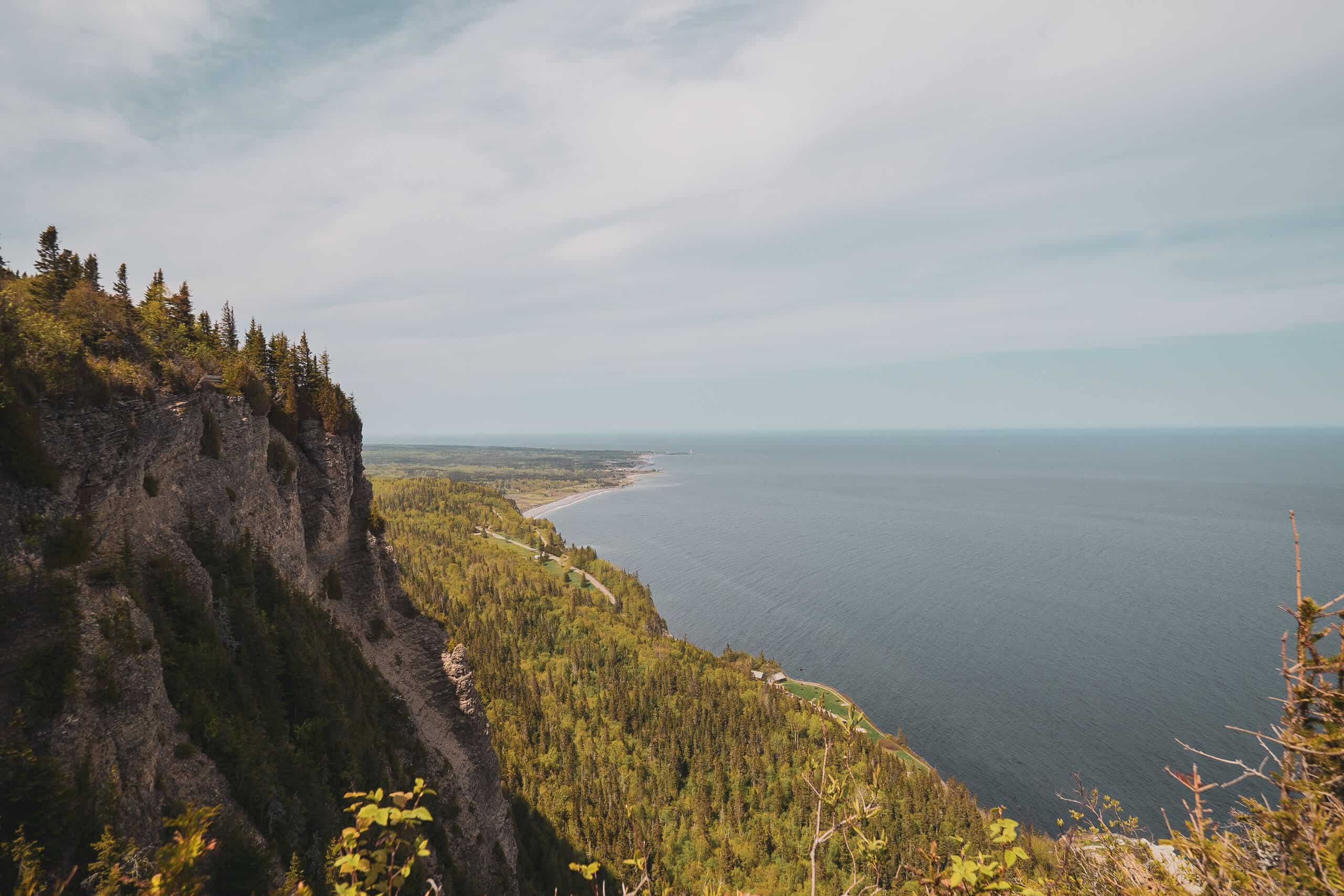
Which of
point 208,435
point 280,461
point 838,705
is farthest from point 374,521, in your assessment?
point 838,705

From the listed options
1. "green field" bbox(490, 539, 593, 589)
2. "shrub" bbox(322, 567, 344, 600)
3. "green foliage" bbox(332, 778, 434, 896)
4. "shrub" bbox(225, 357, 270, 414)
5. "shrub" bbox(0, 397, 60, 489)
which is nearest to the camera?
"green foliage" bbox(332, 778, 434, 896)

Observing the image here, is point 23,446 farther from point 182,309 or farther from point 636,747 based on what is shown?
point 636,747

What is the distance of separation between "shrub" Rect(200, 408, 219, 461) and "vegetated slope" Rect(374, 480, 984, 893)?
107ft

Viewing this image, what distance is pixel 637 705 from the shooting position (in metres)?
103

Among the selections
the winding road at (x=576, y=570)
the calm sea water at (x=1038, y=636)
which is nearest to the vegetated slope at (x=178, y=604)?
the calm sea water at (x=1038, y=636)

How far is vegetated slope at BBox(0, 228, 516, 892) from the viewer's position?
12.8 meters

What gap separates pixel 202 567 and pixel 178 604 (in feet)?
7.13

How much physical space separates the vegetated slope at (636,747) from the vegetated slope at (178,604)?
22831 millimetres

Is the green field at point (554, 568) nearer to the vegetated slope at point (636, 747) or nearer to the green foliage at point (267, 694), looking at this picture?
the vegetated slope at point (636, 747)

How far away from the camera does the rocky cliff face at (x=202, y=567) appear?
13.5 metres

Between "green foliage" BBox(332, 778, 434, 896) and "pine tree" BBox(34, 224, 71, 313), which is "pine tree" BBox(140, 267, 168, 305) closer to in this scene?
"pine tree" BBox(34, 224, 71, 313)

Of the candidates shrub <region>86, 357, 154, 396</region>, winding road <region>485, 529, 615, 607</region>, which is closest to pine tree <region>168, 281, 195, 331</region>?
shrub <region>86, 357, 154, 396</region>

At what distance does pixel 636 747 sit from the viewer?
9719 cm

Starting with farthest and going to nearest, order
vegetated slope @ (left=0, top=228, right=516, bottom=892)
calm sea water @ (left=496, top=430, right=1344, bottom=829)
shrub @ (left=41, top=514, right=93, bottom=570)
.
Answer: calm sea water @ (left=496, top=430, right=1344, bottom=829) → shrub @ (left=41, top=514, right=93, bottom=570) → vegetated slope @ (left=0, top=228, right=516, bottom=892)
